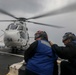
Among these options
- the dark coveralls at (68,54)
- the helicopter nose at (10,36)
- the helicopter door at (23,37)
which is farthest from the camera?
the helicopter door at (23,37)

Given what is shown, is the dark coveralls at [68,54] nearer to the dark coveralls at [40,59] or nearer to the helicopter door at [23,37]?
the dark coveralls at [40,59]

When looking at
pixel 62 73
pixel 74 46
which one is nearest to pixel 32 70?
pixel 62 73

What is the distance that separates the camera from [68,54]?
441cm

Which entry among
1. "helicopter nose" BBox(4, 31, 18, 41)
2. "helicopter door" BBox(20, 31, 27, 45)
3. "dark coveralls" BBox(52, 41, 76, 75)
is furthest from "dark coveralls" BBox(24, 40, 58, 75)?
"helicopter door" BBox(20, 31, 27, 45)

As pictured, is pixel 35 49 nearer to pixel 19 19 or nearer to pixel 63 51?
pixel 63 51

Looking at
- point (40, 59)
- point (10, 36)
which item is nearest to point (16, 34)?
point (10, 36)

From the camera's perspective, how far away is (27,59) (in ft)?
15.0

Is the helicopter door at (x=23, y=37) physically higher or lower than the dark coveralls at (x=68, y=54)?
higher

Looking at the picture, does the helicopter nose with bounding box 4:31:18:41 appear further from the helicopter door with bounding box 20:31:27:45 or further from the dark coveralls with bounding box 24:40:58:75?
the dark coveralls with bounding box 24:40:58:75

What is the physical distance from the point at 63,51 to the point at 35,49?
65 centimetres

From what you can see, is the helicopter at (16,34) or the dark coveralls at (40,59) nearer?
the dark coveralls at (40,59)

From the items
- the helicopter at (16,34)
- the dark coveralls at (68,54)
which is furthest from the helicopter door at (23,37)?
the dark coveralls at (68,54)

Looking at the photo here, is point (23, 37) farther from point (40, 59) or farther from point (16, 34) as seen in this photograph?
point (40, 59)

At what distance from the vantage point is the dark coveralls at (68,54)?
4.39 metres
